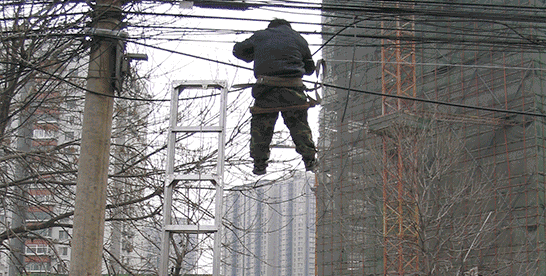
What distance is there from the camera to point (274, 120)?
273 inches

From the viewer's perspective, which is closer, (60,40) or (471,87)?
(60,40)

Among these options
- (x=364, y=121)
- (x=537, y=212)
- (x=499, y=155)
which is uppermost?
(x=364, y=121)

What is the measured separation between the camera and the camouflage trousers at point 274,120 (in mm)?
6816

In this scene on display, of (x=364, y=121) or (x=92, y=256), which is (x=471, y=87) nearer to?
(x=364, y=121)

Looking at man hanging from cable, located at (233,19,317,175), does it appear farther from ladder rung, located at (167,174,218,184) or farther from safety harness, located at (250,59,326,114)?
ladder rung, located at (167,174,218,184)

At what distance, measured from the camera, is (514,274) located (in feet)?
92.2

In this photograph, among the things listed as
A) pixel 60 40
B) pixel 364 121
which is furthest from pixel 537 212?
pixel 60 40

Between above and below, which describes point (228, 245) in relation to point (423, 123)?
below

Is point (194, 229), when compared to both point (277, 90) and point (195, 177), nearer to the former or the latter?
point (195, 177)

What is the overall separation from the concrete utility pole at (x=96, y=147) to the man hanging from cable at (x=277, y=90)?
1.54 m

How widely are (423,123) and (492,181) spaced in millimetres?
4125

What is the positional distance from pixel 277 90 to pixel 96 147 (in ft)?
6.34

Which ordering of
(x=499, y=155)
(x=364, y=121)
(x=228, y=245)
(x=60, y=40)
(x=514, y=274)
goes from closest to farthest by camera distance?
1. (x=60, y=40)
2. (x=228, y=245)
3. (x=514, y=274)
4. (x=499, y=155)
5. (x=364, y=121)

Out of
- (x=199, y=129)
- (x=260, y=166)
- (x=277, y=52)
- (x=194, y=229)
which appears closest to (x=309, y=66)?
(x=277, y=52)
